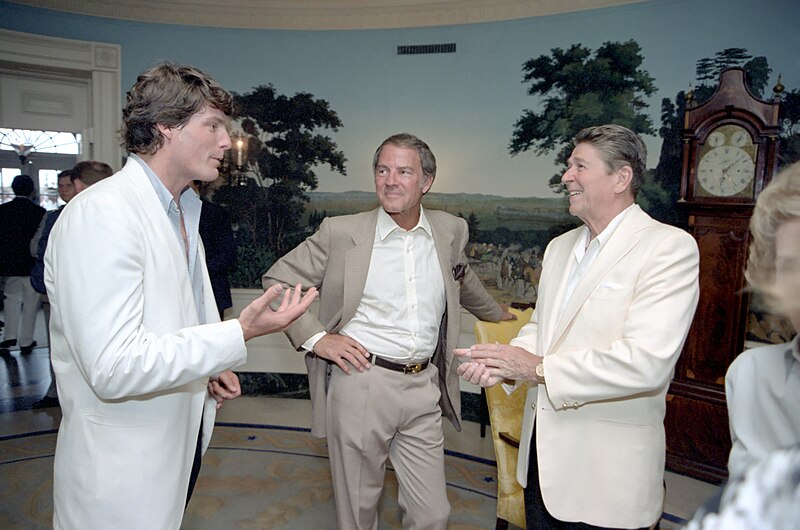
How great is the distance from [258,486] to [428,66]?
13.5ft

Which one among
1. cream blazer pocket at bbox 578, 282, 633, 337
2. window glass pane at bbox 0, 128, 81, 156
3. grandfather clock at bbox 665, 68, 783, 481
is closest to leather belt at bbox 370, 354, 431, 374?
cream blazer pocket at bbox 578, 282, 633, 337

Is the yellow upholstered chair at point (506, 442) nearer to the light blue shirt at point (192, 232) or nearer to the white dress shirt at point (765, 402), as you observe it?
the light blue shirt at point (192, 232)

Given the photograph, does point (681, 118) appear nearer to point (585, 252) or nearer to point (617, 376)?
point (585, 252)

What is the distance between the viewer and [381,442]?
2.55 metres

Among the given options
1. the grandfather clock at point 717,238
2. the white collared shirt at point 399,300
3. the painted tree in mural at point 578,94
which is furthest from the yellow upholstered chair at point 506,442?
the painted tree in mural at point 578,94

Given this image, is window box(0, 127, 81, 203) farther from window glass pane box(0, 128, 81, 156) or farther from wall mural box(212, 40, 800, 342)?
wall mural box(212, 40, 800, 342)

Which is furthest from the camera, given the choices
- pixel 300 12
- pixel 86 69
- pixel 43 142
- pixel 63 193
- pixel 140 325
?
pixel 43 142

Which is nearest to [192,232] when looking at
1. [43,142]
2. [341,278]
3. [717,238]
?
[341,278]

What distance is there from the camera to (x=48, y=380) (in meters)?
5.95

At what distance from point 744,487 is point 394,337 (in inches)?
81.7

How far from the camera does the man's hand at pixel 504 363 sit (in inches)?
78.1

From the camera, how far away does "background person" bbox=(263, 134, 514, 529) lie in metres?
2.53

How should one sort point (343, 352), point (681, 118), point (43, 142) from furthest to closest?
point (43, 142)
point (681, 118)
point (343, 352)

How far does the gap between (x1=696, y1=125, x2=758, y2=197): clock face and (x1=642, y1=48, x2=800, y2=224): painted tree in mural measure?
2.27 ft
